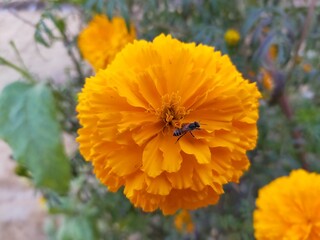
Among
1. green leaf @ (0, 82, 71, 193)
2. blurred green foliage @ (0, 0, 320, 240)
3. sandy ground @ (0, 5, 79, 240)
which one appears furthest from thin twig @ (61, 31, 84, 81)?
green leaf @ (0, 82, 71, 193)

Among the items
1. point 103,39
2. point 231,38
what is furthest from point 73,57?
point 231,38

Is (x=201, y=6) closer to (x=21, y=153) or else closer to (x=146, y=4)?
(x=146, y=4)

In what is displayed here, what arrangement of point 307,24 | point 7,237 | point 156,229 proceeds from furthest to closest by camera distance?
point 7,237, point 156,229, point 307,24

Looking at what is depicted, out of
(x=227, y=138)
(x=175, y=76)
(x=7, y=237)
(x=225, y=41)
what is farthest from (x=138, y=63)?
(x=7, y=237)

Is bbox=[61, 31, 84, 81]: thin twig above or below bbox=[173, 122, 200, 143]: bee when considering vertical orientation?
above

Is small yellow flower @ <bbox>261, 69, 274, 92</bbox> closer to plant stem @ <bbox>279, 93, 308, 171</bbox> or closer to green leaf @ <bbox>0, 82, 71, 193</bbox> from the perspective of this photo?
plant stem @ <bbox>279, 93, 308, 171</bbox>
